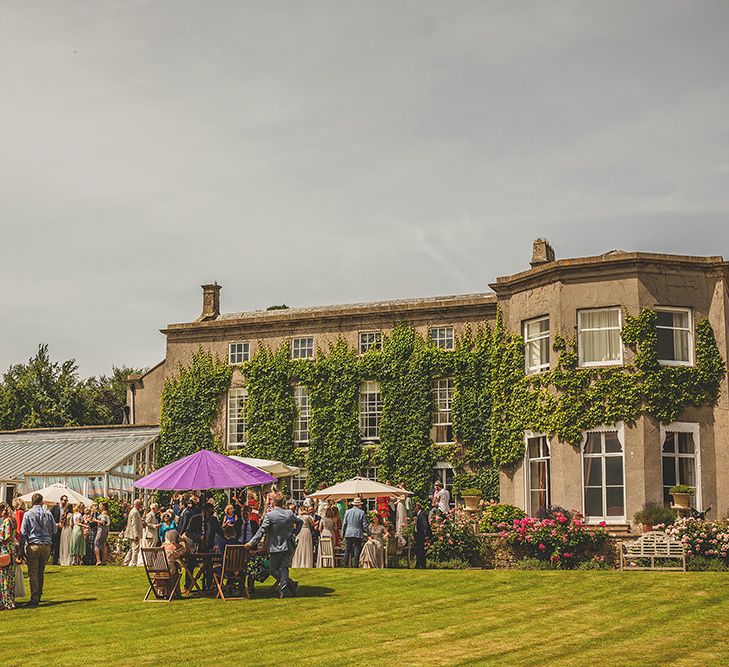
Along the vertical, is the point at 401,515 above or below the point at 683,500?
below

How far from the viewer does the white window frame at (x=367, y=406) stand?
1454 inches

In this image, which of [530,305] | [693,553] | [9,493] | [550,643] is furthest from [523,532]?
[9,493]

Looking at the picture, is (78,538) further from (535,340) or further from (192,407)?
(535,340)

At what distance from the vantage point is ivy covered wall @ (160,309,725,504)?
29188 mm

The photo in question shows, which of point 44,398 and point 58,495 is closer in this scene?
point 58,495

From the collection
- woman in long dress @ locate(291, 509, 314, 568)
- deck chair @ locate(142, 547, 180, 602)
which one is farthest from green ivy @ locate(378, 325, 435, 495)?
deck chair @ locate(142, 547, 180, 602)

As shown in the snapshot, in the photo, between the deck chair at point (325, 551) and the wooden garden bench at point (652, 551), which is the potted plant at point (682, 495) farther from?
the deck chair at point (325, 551)

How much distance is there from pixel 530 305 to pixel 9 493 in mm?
21803

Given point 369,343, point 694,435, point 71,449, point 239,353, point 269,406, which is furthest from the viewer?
point 71,449

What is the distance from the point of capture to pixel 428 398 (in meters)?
36.0

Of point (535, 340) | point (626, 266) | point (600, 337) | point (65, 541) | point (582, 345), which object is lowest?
point (65, 541)

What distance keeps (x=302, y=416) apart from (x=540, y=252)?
33.7 ft

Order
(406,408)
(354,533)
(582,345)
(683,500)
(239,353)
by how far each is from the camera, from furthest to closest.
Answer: (239,353)
(406,408)
(582,345)
(683,500)
(354,533)

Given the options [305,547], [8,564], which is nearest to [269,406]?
[305,547]
